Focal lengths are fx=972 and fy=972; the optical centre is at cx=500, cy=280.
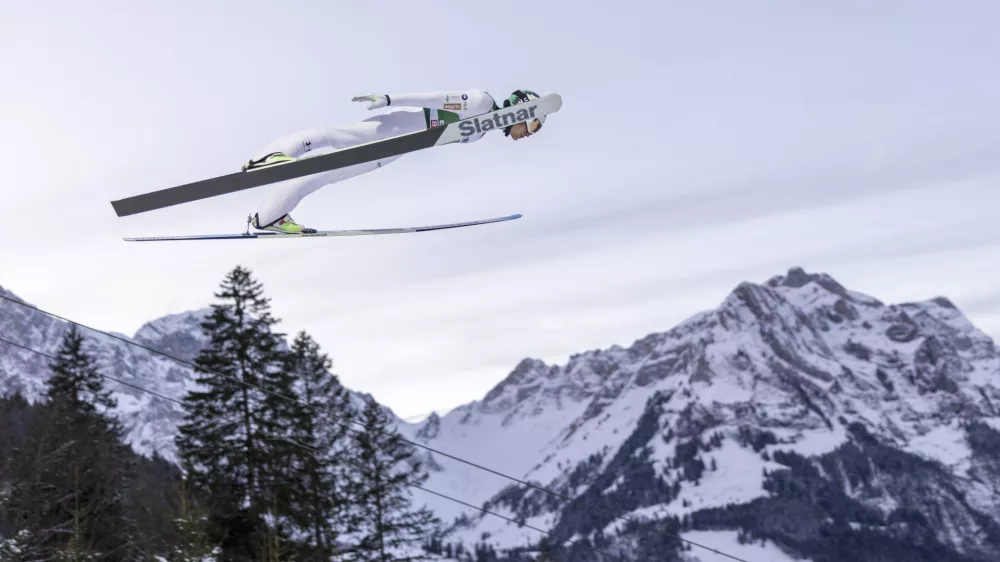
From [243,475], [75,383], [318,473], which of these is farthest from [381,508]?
[75,383]

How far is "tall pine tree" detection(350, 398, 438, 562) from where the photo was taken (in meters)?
25.1

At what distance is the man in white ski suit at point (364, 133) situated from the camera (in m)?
9.80

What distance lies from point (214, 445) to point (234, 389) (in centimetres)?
141

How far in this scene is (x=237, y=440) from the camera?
2334cm

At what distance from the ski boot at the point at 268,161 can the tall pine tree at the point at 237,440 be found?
12798mm

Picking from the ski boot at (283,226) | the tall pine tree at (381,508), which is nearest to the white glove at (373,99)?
the ski boot at (283,226)

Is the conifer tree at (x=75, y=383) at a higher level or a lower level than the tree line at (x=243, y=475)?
higher

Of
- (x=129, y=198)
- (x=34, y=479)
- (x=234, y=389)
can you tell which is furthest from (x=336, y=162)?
(x=34, y=479)

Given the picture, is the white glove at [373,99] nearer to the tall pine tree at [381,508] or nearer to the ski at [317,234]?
the ski at [317,234]

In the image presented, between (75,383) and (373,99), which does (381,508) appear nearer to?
(75,383)

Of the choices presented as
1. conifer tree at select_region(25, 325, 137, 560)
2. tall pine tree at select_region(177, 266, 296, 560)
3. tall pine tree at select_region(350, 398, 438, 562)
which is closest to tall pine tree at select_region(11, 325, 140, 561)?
conifer tree at select_region(25, 325, 137, 560)

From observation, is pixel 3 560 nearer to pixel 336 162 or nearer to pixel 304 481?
pixel 304 481

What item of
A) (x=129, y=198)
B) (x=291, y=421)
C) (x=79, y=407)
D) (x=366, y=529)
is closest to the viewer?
(x=129, y=198)

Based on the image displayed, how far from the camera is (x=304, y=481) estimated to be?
77.5ft
